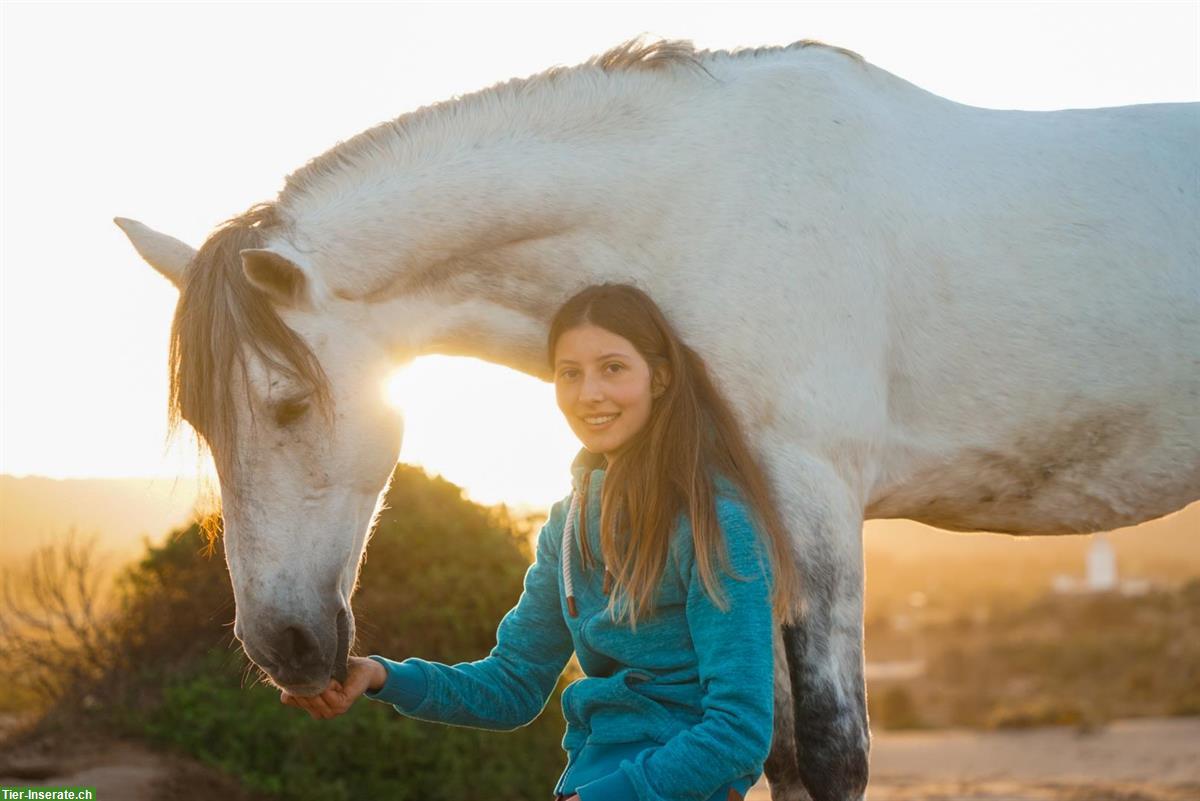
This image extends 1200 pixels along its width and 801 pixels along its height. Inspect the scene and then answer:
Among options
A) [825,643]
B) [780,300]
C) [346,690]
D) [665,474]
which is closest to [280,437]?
[346,690]

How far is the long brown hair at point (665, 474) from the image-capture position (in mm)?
2312

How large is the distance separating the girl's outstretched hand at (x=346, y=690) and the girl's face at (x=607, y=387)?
687 millimetres

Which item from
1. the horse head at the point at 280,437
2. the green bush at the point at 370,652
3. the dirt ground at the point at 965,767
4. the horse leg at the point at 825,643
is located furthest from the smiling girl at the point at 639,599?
the dirt ground at the point at 965,767

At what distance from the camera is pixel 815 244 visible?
309cm

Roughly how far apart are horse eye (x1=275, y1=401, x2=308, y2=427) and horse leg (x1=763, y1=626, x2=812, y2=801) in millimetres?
1308

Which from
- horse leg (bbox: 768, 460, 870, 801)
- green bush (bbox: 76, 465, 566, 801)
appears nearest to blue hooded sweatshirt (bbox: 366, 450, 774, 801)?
horse leg (bbox: 768, 460, 870, 801)

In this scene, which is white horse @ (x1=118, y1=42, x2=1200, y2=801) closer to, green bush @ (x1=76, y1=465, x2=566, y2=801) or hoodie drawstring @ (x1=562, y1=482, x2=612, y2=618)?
hoodie drawstring @ (x1=562, y1=482, x2=612, y2=618)

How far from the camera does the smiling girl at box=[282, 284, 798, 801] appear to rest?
214 centimetres

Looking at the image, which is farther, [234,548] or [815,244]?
[815,244]

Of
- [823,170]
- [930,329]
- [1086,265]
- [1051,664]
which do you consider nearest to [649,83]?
[823,170]

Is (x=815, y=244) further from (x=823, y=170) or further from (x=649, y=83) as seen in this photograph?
(x=649, y=83)

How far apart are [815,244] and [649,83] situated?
0.71 metres

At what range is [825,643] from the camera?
2846 mm

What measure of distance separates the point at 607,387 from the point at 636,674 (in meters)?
0.57
